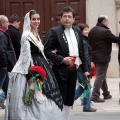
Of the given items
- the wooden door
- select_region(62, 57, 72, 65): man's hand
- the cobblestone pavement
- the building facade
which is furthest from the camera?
the wooden door

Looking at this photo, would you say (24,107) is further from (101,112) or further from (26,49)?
(101,112)

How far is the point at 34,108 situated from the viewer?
7039 millimetres

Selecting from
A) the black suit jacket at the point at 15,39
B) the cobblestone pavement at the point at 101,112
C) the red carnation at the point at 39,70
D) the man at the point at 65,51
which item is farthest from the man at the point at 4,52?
the red carnation at the point at 39,70

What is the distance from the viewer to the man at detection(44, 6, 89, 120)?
749cm

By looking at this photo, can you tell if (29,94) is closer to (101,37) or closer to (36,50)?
(36,50)

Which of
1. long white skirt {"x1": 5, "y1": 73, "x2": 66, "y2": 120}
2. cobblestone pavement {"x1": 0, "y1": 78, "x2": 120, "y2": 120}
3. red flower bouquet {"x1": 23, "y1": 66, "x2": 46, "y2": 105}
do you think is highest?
red flower bouquet {"x1": 23, "y1": 66, "x2": 46, "y2": 105}

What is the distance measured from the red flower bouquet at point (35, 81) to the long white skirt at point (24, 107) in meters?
0.09

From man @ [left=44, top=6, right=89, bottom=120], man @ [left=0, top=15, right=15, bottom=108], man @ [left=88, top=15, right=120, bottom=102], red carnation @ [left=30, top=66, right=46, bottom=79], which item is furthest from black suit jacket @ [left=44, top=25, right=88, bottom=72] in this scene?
man @ [left=88, top=15, right=120, bottom=102]

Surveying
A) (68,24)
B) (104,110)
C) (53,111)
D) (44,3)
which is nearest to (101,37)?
(104,110)

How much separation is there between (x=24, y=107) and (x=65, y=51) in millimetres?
1087

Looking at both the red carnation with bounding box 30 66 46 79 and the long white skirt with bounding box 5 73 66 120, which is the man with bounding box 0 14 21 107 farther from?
the red carnation with bounding box 30 66 46 79

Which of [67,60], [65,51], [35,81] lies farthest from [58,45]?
[35,81]

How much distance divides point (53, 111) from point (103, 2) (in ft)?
26.0

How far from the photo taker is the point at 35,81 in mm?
7008
